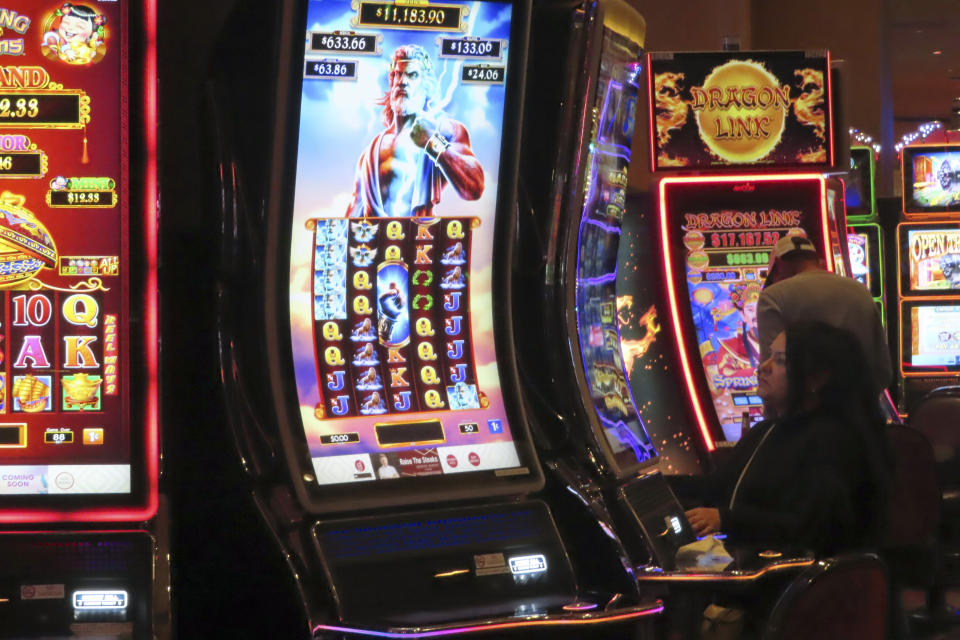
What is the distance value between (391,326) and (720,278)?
2849 mm

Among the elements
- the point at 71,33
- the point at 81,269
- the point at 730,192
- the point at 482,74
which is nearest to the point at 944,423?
the point at 730,192

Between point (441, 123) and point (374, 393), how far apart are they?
649 mm

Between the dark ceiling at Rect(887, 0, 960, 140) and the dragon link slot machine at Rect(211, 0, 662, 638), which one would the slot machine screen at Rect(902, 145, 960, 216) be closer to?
the dark ceiling at Rect(887, 0, 960, 140)

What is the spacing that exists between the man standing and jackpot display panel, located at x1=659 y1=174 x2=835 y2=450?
57cm

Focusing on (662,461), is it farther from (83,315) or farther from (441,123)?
(83,315)

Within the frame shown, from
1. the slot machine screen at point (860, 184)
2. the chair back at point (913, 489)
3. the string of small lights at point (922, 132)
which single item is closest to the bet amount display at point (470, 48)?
the chair back at point (913, 489)

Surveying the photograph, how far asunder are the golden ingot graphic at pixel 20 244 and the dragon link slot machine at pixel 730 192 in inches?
132

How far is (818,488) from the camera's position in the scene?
9.09 ft

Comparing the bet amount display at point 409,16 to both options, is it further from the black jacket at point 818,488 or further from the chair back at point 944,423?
the chair back at point 944,423

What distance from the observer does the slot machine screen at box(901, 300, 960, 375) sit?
8031 millimetres

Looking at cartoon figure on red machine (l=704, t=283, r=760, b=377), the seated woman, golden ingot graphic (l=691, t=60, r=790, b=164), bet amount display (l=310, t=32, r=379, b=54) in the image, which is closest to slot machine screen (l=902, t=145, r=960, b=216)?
golden ingot graphic (l=691, t=60, r=790, b=164)

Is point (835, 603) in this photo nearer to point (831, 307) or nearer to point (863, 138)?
point (831, 307)

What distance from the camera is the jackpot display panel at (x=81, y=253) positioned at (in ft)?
8.28

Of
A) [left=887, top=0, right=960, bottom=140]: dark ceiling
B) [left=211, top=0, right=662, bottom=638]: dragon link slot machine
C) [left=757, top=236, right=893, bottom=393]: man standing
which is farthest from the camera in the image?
[left=887, top=0, right=960, bottom=140]: dark ceiling
